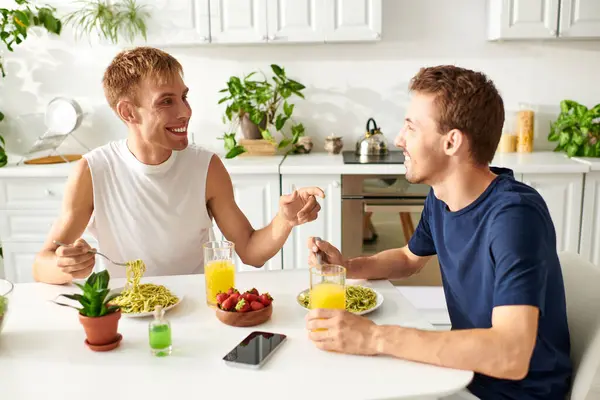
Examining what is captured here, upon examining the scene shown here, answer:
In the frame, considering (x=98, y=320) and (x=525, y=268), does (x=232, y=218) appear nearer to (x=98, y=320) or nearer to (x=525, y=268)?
(x=98, y=320)

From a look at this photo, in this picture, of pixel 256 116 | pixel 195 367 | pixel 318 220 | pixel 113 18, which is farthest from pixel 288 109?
pixel 195 367

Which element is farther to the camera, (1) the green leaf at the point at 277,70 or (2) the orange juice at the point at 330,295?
(1) the green leaf at the point at 277,70

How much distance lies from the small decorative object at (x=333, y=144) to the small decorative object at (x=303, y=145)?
4.5 inches

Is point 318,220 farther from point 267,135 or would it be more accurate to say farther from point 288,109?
point 288,109

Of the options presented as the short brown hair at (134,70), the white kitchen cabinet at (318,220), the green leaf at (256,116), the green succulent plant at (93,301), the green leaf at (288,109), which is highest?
the short brown hair at (134,70)

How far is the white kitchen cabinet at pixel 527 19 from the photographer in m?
3.42

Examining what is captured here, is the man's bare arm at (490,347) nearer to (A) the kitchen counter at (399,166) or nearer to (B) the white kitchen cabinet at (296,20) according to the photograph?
(A) the kitchen counter at (399,166)

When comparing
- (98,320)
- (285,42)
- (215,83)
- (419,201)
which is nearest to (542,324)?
(98,320)

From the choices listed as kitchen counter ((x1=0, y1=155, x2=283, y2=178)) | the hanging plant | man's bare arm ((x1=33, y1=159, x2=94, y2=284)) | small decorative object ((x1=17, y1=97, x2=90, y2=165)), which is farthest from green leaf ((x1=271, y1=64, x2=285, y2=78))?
man's bare arm ((x1=33, y1=159, x2=94, y2=284))

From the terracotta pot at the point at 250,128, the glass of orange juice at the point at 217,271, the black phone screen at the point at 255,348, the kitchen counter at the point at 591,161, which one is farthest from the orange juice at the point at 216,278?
the kitchen counter at the point at 591,161

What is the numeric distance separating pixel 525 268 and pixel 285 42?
2581 mm

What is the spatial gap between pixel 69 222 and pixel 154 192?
29 centimetres

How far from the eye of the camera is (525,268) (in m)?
1.27

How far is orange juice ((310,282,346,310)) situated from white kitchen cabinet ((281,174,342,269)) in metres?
1.90
